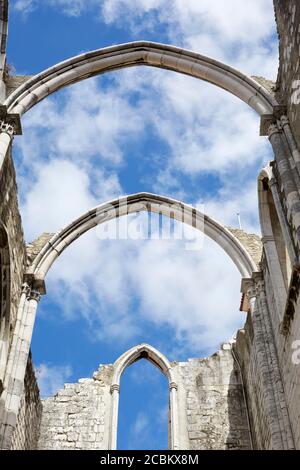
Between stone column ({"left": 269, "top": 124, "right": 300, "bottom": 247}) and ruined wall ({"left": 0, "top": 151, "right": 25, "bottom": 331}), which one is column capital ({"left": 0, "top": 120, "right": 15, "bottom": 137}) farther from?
stone column ({"left": 269, "top": 124, "right": 300, "bottom": 247})

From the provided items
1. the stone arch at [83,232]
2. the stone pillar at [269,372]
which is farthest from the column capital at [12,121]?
the stone pillar at [269,372]

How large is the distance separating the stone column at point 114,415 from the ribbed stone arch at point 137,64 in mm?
7110

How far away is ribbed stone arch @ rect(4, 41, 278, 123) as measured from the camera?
8367mm

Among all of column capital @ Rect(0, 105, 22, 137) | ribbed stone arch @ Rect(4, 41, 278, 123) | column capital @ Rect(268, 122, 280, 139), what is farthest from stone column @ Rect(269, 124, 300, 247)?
column capital @ Rect(0, 105, 22, 137)

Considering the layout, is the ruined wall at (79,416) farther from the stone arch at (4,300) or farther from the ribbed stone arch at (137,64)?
the ribbed stone arch at (137,64)

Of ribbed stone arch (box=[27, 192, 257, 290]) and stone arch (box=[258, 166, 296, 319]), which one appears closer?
stone arch (box=[258, 166, 296, 319])

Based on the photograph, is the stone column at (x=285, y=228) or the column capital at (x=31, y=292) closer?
the stone column at (x=285, y=228)

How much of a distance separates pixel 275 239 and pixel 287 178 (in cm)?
208

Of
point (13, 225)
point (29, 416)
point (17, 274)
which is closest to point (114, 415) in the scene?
point (29, 416)

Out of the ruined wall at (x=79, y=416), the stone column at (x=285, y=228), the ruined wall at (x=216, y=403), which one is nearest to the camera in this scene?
the stone column at (x=285, y=228)

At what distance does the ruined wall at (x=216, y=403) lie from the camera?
11578 mm

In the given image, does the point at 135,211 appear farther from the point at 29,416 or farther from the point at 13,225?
the point at 29,416

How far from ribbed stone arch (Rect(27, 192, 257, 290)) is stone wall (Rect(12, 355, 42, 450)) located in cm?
183

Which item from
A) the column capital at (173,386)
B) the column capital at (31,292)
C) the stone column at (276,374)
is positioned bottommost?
the stone column at (276,374)
